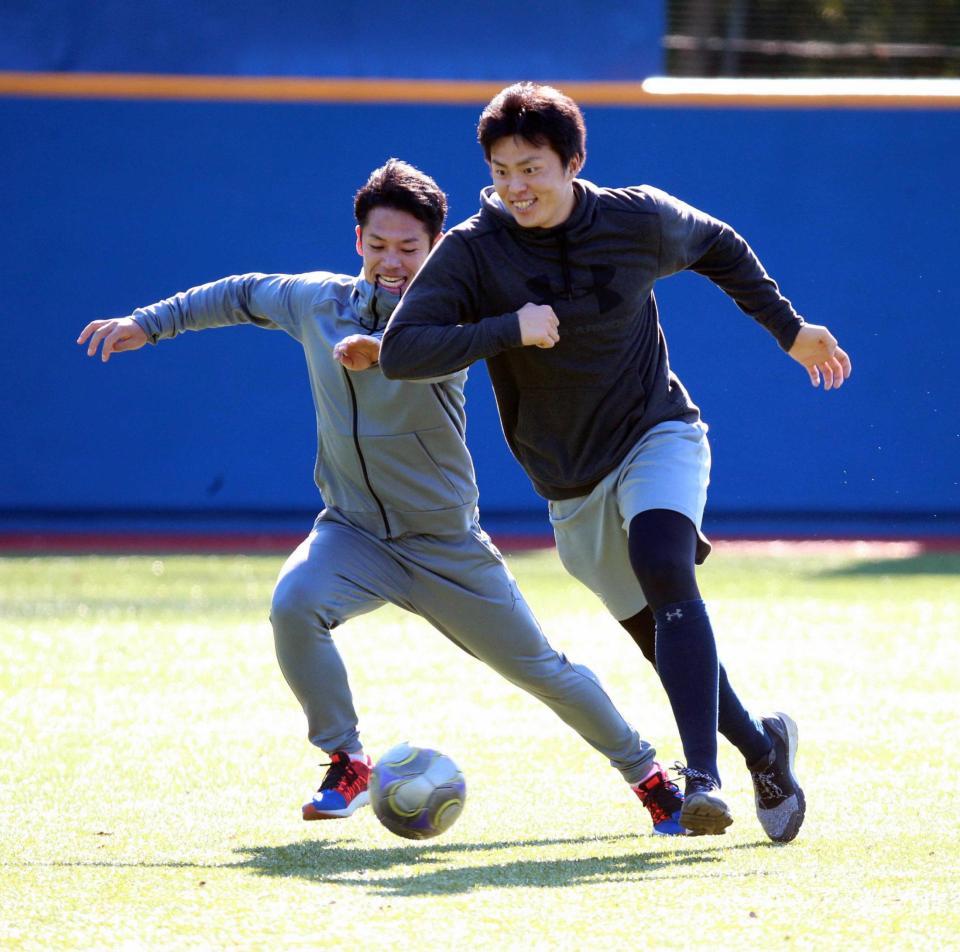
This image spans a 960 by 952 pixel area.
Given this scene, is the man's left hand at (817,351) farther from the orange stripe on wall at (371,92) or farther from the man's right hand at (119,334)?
the orange stripe on wall at (371,92)

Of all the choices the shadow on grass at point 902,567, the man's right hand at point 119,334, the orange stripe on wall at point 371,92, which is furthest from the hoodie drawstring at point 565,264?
the orange stripe on wall at point 371,92

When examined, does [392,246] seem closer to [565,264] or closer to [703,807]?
[565,264]

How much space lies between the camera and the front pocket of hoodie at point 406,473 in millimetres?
5070

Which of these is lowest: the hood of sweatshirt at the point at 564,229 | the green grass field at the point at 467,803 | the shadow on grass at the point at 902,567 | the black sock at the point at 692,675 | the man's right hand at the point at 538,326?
the shadow on grass at the point at 902,567

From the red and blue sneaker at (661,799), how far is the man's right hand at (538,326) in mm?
1354

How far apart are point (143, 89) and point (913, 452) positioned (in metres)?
6.86

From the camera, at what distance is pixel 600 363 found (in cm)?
486

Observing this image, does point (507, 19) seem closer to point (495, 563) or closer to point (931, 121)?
point (931, 121)

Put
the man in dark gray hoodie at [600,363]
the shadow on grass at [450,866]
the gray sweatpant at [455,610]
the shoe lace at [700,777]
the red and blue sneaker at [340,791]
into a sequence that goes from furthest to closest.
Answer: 1. the gray sweatpant at [455,610]
2. the red and blue sneaker at [340,791]
3. the man in dark gray hoodie at [600,363]
4. the shoe lace at [700,777]
5. the shadow on grass at [450,866]

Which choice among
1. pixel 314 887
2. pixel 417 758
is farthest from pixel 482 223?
pixel 314 887

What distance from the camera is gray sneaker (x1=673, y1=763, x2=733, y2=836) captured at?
434 cm

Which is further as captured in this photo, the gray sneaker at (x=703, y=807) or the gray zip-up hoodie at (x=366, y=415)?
the gray zip-up hoodie at (x=366, y=415)

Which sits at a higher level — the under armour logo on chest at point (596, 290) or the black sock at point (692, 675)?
the under armour logo on chest at point (596, 290)

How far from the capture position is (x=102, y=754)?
6.17 metres
